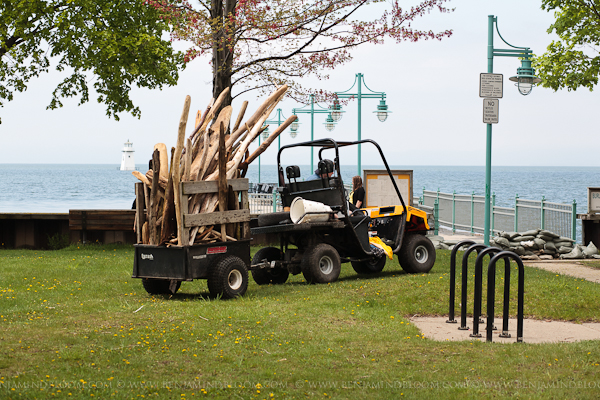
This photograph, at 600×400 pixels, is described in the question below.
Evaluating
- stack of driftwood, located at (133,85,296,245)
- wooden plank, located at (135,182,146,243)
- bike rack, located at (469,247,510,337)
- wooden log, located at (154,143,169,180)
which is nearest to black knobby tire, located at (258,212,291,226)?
stack of driftwood, located at (133,85,296,245)

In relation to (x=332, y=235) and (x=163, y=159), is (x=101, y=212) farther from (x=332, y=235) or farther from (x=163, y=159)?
(x=163, y=159)

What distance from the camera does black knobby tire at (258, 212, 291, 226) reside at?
11.4 meters

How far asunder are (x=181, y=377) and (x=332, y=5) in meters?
12.7

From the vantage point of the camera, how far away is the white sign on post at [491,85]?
47.4 ft

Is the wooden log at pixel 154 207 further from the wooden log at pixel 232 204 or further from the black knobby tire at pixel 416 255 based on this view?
the black knobby tire at pixel 416 255

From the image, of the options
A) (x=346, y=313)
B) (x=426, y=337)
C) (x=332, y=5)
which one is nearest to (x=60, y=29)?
(x=332, y=5)

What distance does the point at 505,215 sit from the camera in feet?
72.5

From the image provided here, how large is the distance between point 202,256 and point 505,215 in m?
14.7

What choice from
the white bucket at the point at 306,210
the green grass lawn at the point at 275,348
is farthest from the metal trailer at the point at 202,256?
the white bucket at the point at 306,210

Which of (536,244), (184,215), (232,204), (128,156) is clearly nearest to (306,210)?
(232,204)

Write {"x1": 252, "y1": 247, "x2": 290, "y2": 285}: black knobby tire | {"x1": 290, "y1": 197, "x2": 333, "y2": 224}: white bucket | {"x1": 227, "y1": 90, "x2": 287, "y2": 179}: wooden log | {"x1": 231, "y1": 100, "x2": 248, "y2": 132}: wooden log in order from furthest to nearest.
→ {"x1": 252, "y1": 247, "x2": 290, "y2": 285}: black knobby tire, {"x1": 231, "y1": 100, "x2": 248, "y2": 132}: wooden log, {"x1": 290, "y1": 197, "x2": 333, "y2": 224}: white bucket, {"x1": 227, "y1": 90, "x2": 287, "y2": 179}: wooden log

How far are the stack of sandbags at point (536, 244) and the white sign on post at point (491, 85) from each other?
397 cm

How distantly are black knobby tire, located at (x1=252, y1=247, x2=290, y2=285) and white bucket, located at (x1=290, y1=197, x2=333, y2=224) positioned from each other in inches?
35.1

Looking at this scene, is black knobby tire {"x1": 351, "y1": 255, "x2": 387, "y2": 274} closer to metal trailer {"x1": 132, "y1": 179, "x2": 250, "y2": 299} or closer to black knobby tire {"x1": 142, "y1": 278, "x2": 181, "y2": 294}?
metal trailer {"x1": 132, "y1": 179, "x2": 250, "y2": 299}
